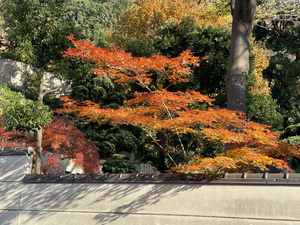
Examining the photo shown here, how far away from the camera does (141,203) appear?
5836mm

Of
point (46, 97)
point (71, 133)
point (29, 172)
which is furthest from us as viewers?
point (46, 97)

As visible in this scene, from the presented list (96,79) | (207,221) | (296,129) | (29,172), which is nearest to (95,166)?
(29,172)

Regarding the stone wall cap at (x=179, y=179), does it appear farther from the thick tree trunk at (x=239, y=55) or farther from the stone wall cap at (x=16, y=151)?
the thick tree trunk at (x=239, y=55)

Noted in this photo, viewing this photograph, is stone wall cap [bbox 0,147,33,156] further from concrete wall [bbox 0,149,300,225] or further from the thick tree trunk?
the thick tree trunk

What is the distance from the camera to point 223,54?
13.7 metres

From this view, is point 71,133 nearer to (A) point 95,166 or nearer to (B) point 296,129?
(A) point 95,166

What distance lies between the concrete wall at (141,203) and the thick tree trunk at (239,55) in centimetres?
351

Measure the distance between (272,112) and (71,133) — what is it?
34.4ft

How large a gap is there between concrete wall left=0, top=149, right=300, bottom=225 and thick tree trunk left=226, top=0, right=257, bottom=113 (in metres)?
3.51

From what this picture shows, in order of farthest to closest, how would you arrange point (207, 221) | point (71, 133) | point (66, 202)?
1. point (71, 133)
2. point (66, 202)
3. point (207, 221)

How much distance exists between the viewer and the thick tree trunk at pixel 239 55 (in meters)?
8.35

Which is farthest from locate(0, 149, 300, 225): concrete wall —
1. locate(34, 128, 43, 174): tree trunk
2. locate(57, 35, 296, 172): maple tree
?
locate(34, 128, 43, 174): tree trunk

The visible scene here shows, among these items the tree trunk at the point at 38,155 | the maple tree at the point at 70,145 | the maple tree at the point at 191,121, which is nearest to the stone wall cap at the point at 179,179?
the maple tree at the point at 191,121

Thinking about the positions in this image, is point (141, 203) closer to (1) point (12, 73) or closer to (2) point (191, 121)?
(2) point (191, 121)
